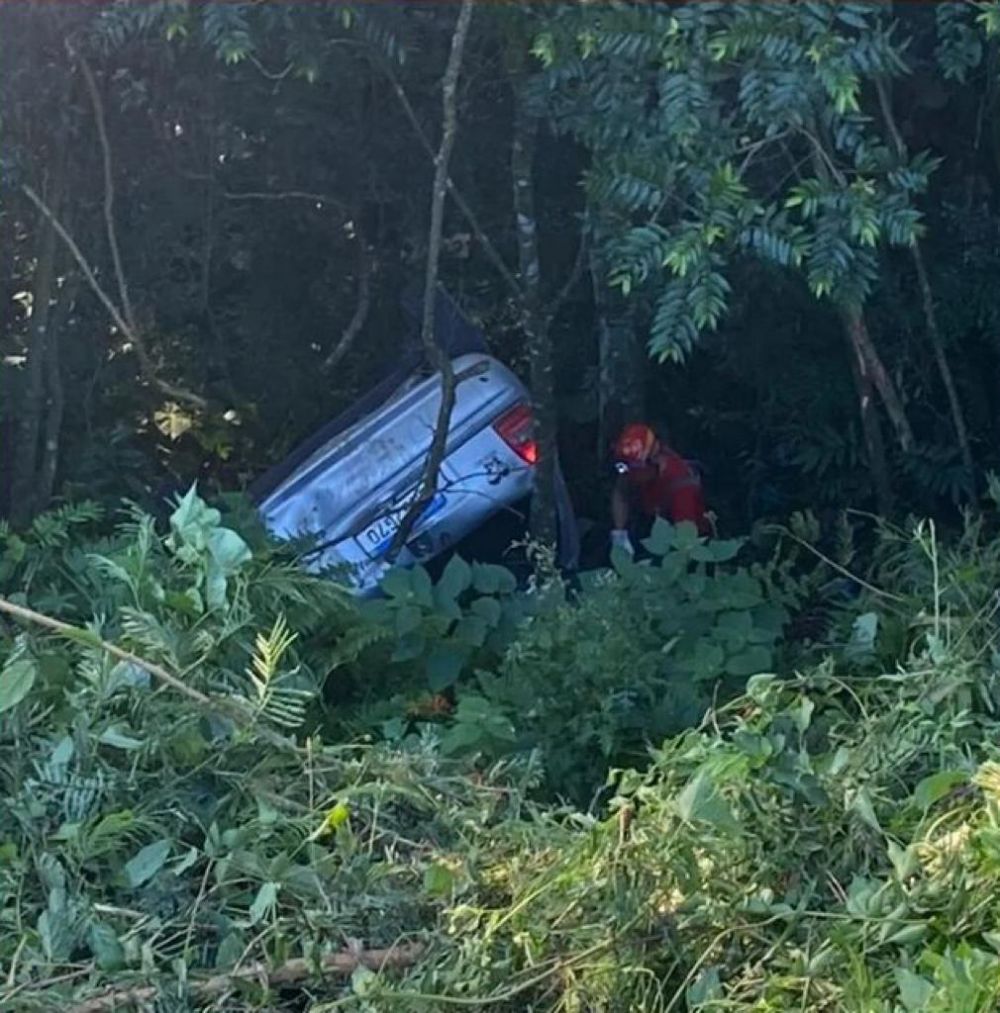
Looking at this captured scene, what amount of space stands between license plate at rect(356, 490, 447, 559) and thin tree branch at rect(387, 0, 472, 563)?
0.21 feet

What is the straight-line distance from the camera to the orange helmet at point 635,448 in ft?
19.5

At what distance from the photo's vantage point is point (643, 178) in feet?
14.6

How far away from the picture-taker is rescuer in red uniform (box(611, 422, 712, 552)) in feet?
19.5

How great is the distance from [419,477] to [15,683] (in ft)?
8.10

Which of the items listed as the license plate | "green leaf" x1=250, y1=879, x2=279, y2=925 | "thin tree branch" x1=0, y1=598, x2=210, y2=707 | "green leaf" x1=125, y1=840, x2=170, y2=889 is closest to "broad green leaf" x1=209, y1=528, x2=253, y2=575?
"thin tree branch" x1=0, y1=598, x2=210, y2=707

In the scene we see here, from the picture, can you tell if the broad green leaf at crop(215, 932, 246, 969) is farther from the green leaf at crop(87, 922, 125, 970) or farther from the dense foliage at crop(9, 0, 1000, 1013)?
the green leaf at crop(87, 922, 125, 970)

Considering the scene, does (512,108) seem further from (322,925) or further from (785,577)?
(322,925)

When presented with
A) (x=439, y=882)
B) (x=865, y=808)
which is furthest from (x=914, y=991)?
(x=439, y=882)

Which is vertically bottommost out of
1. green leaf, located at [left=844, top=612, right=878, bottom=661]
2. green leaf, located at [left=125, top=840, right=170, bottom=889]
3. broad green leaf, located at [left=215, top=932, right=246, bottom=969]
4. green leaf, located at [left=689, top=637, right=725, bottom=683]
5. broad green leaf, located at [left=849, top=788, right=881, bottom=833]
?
green leaf, located at [left=844, top=612, right=878, bottom=661]

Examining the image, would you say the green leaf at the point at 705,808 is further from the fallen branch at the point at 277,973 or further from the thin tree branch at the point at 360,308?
the thin tree branch at the point at 360,308

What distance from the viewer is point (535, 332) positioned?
564cm

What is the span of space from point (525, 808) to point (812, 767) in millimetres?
647

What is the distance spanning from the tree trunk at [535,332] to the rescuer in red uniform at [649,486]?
28cm

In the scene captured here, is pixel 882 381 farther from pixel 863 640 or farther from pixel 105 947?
pixel 105 947
